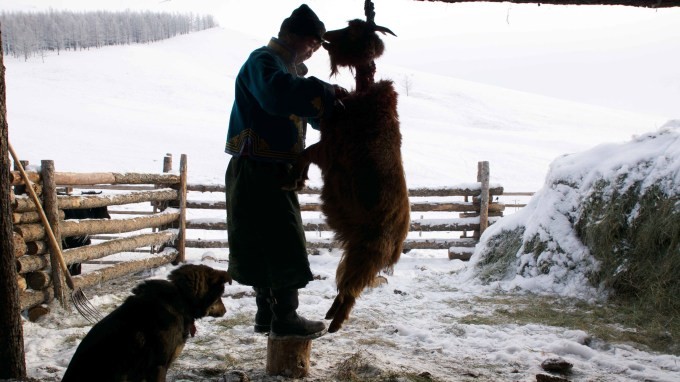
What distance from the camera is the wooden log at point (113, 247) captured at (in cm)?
530

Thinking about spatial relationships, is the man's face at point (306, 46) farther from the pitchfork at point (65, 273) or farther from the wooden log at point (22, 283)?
the wooden log at point (22, 283)

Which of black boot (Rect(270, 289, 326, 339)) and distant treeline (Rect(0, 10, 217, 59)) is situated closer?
black boot (Rect(270, 289, 326, 339))

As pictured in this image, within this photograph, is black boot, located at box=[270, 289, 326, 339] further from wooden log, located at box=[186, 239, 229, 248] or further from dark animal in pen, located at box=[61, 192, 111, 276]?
wooden log, located at box=[186, 239, 229, 248]

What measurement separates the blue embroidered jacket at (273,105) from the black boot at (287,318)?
2.36ft

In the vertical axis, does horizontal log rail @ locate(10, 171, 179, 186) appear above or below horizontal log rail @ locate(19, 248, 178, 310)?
Result: above

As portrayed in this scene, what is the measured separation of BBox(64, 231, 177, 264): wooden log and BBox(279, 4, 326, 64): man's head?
369cm

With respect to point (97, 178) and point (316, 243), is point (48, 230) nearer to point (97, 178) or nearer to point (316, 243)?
point (97, 178)

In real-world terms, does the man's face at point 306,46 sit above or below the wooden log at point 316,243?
above

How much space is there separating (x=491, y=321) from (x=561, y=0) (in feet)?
10.2

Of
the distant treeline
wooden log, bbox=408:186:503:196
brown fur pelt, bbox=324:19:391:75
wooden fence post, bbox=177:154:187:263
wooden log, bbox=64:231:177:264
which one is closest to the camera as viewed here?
brown fur pelt, bbox=324:19:391:75

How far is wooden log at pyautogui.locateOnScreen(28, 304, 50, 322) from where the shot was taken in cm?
461

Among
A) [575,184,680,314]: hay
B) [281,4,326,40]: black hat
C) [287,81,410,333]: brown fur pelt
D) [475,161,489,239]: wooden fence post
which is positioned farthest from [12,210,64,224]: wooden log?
[475,161,489,239]: wooden fence post

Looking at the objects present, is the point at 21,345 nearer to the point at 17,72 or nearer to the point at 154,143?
the point at 154,143

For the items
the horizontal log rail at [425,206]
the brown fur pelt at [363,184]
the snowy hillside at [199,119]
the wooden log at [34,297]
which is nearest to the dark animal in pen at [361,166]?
the brown fur pelt at [363,184]
